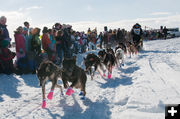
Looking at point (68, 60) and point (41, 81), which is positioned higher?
point (68, 60)

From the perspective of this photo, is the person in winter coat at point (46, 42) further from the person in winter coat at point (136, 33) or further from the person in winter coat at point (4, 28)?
the person in winter coat at point (136, 33)

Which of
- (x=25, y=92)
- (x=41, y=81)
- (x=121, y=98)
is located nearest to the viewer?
(x=41, y=81)

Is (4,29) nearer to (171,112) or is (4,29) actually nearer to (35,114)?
(35,114)

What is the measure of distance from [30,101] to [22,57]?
135 inches

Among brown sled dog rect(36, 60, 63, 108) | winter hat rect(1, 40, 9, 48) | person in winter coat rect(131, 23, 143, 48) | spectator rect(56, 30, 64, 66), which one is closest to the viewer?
brown sled dog rect(36, 60, 63, 108)

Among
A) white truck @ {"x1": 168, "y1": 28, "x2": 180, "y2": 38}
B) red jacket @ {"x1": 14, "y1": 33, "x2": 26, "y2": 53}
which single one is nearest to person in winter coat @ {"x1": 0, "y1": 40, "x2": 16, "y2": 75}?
red jacket @ {"x1": 14, "y1": 33, "x2": 26, "y2": 53}

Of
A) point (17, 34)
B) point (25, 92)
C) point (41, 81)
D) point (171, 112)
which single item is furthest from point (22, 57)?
point (171, 112)

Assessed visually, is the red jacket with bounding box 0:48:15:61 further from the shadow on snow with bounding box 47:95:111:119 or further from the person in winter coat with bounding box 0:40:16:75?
the shadow on snow with bounding box 47:95:111:119

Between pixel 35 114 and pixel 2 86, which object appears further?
pixel 2 86

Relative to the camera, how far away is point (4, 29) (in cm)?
799

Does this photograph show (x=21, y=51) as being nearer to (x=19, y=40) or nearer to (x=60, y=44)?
(x=19, y=40)

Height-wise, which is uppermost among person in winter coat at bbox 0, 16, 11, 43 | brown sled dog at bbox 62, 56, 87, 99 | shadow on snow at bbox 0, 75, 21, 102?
person in winter coat at bbox 0, 16, 11, 43

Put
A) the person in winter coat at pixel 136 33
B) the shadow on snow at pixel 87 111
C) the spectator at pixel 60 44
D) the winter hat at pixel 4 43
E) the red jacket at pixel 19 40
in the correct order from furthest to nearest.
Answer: the person in winter coat at pixel 136 33
the spectator at pixel 60 44
the red jacket at pixel 19 40
the winter hat at pixel 4 43
the shadow on snow at pixel 87 111

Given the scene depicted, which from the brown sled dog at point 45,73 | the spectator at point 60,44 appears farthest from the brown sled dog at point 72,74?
the spectator at point 60,44
